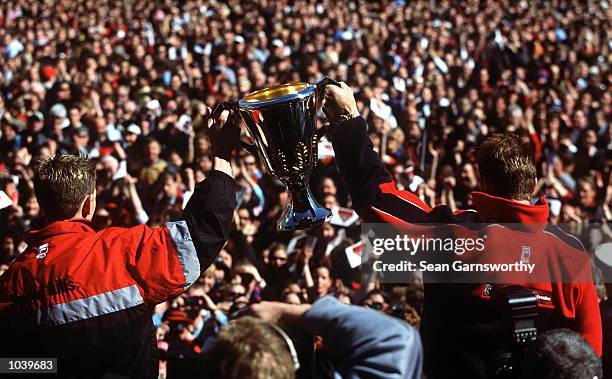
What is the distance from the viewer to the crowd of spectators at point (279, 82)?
6.07m

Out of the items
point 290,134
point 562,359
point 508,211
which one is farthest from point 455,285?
point 290,134

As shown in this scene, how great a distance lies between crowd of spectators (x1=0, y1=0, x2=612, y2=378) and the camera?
6.07m

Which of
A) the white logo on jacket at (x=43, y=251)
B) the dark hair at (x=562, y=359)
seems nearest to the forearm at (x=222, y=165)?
the white logo on jacket at (x=43, y=251)

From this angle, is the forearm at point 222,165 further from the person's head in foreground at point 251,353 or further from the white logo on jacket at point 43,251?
the person's head in foreground at point 251,353

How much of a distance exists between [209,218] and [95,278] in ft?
1.23

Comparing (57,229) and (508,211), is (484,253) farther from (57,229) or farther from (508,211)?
(57,229)

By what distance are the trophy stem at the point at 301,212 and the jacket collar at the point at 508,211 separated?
0.52m

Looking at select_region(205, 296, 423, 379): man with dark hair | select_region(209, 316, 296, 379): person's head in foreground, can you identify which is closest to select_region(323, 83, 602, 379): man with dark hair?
select_region(205, 296, 423, 379): man with dark hair

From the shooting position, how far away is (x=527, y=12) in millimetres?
17625

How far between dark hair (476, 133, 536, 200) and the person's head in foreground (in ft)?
Answer: 3.47

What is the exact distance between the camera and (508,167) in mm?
2498

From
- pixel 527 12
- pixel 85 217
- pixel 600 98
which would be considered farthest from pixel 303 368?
pixel 527 12

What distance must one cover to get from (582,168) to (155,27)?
26.7ft

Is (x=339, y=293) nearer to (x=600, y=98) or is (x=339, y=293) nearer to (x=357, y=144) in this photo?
(x=357, y=144)
